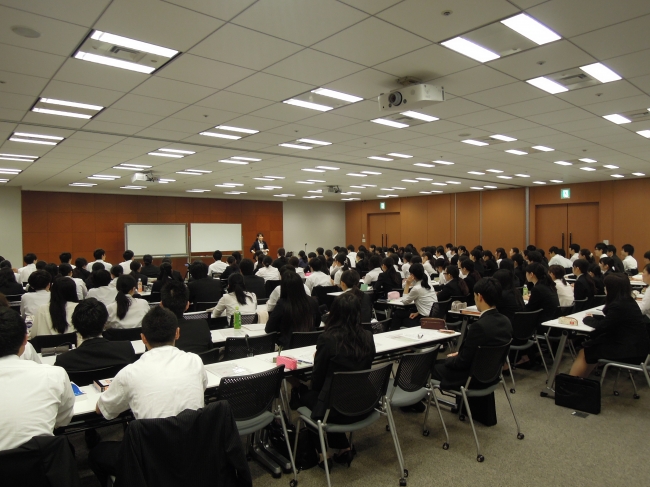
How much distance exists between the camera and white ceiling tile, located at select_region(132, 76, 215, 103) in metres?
4.73

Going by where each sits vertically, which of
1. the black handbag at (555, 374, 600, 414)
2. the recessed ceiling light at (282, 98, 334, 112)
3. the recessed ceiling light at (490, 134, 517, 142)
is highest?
the recessed ceiling light at (282, 98, 334, 112)

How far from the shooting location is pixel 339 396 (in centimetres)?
292

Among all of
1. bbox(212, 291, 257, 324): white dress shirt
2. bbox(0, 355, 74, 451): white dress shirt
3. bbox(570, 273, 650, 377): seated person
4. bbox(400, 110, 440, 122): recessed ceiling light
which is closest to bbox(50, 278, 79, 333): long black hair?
bbox(212, 291, 257, 324): white dress shirt

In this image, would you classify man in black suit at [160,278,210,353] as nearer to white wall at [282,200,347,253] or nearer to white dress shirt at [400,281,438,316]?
white dress shirt at [400,281,438,316]

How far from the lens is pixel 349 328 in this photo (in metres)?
3.13

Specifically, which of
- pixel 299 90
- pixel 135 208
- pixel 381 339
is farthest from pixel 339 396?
pixel 135 208

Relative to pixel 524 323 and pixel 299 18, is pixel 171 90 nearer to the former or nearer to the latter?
pixel 299 18

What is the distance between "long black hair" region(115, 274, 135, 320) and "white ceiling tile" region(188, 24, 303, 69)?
235 centimetres

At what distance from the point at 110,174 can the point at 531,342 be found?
10734mm

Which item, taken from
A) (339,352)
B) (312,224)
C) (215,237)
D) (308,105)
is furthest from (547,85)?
(312,224)

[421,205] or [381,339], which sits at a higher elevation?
[421,205]

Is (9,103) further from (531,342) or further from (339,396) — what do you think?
(531,342)

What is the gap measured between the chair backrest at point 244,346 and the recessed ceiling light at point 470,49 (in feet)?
9.80

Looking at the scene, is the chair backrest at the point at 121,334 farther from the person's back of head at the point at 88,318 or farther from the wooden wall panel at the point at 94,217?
the wooden wall panel at the point at 94,217
